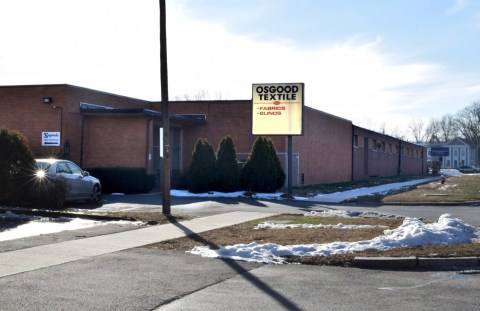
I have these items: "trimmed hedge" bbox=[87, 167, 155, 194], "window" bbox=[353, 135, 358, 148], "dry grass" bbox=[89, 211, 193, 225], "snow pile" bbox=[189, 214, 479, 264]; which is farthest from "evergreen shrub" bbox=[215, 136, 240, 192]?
"window" bbox=[353, 135, 358, 148]

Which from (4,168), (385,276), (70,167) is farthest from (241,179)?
(385,276)

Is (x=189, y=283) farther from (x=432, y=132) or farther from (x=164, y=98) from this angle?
(x=432, y=132)

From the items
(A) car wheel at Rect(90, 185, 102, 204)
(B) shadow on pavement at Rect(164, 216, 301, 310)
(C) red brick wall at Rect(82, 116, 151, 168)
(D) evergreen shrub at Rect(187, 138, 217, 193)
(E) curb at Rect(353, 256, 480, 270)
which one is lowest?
(B) shadow on pavement at Rect(164, 216, 301, 310)

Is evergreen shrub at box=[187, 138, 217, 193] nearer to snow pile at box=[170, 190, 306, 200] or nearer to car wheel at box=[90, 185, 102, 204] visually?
snow pile at box=[170, 190, 306, 200]

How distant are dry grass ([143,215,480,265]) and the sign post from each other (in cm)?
1400

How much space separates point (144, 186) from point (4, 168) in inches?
470

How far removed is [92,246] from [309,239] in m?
4.29

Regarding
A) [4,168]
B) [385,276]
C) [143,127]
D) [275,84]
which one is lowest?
[385,276]

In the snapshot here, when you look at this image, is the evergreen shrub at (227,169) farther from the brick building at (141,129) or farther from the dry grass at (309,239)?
the dry grass at (309,239)

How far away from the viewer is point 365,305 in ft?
23.5

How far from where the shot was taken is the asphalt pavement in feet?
23.4

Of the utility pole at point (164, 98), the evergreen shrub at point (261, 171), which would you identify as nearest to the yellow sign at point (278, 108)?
the evergreen shrub at point (261, 171)

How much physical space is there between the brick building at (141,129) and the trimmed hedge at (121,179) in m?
2.07

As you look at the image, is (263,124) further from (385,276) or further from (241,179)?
(385,276)
